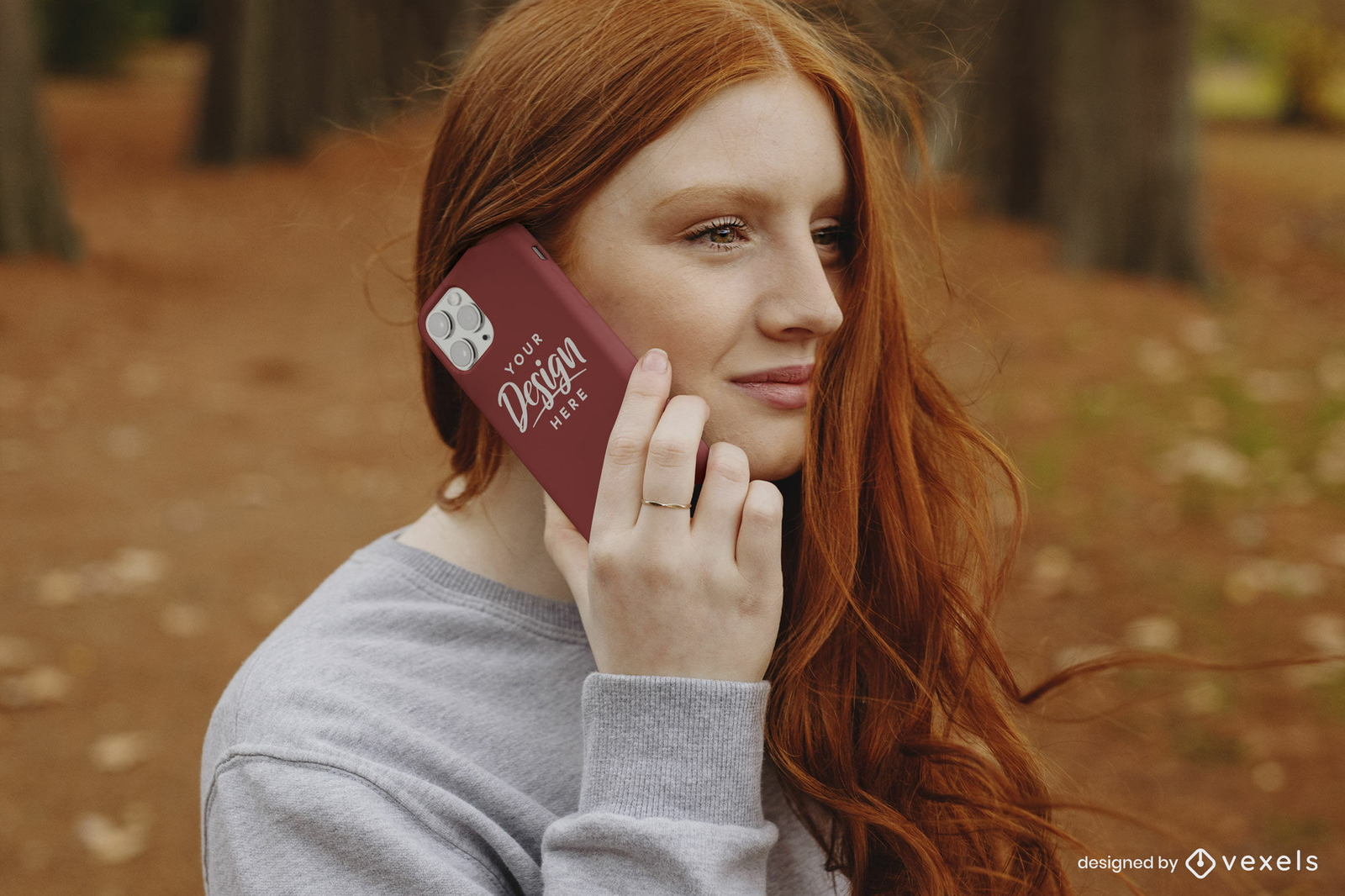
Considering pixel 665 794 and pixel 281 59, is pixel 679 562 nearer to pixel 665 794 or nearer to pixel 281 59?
pixel 665 794

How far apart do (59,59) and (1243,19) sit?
26587 mm

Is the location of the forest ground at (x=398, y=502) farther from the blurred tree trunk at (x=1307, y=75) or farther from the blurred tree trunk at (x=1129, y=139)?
the blurred tree trunk at (x=1307, y=75)

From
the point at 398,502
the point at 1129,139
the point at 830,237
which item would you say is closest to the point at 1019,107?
the point at 1129,139

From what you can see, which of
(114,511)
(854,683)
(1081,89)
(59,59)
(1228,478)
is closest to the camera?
(854,683)

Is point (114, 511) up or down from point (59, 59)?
up

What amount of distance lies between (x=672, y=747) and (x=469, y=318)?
29.5 inches

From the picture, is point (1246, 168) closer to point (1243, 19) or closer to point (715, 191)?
point (1243, 19)

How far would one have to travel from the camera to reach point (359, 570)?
180cm

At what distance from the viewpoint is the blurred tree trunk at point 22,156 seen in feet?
30.1

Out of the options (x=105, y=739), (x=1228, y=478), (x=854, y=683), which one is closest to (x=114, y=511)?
(x=105, y=739)

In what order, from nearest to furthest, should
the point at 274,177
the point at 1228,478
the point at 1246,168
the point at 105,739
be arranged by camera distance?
the point at 105,739 < the point at 1228,478 < the point at 274,177 < the point at 1246,168

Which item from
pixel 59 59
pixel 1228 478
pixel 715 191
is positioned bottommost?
pixel 59 59

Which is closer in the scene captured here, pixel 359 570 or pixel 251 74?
pixel 359 570

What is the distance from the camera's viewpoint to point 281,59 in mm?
14945
